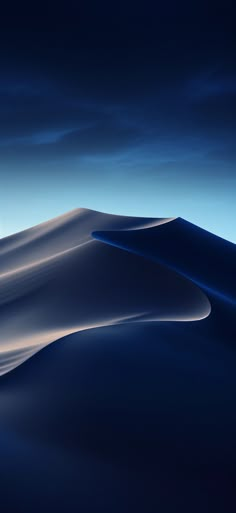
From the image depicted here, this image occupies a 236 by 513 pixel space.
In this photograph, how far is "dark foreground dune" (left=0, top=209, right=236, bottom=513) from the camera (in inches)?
122

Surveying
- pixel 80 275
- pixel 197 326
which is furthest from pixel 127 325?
pixel 80 275

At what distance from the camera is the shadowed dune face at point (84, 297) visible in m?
6.98

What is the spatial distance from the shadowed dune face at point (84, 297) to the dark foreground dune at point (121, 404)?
5 cm

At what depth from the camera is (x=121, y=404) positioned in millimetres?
4059

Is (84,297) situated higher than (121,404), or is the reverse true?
(84,297)

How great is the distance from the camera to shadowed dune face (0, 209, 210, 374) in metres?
6.98

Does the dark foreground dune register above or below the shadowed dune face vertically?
below

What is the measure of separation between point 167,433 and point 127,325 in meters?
2.40

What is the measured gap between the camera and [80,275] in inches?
395

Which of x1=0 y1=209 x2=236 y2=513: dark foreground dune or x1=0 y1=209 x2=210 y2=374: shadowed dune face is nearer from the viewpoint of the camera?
x1=0 y1=209 x2=236 y2=513: dark foreground dune

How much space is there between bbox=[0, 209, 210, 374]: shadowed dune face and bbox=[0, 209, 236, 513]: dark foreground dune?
49 millimetres

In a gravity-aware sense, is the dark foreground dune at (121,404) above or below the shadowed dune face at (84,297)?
below

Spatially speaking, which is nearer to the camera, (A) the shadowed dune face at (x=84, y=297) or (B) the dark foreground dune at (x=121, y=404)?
(B) the dark foreground dune at (x=121, y=404)

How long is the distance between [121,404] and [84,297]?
4.88m
